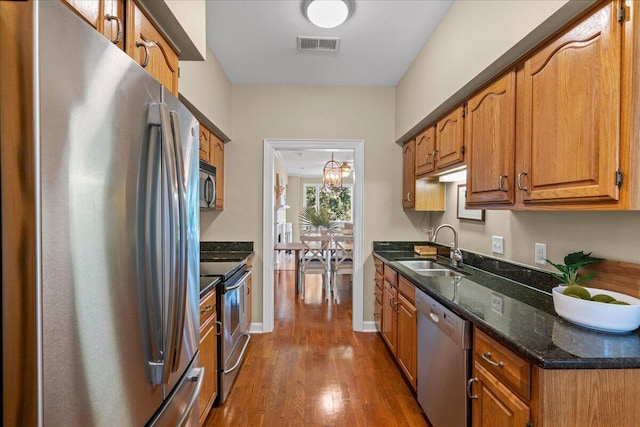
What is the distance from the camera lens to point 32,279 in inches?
19.4

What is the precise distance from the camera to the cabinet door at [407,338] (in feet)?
6.88

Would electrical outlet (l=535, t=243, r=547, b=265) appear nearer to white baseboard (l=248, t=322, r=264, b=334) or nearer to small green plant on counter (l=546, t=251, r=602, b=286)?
small green plant on counter (l=546, t=251, r=602, b=286)

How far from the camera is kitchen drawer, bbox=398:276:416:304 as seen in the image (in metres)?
2.12

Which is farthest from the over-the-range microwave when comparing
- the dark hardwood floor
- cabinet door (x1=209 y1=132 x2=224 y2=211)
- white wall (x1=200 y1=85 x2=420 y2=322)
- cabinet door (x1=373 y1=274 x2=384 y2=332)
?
cabinet door (x1=373 y1=274 x2=384 y2=332)

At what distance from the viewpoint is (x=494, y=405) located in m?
1.20

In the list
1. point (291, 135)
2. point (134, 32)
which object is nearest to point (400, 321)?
point (291, 135)

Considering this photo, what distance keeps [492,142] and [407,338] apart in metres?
1.45

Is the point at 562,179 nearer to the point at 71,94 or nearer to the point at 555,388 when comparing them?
the point at 555,388

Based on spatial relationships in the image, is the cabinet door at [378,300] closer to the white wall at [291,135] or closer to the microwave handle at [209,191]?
the white wall at [291,135]

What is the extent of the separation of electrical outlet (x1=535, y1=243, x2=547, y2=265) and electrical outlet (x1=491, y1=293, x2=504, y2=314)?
0.37 meters

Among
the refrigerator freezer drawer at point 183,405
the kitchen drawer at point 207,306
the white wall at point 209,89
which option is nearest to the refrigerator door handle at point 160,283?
the refrigerator freezer drawer at point 183,405

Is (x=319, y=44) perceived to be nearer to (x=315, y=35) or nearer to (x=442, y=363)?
(x=315, y=35)

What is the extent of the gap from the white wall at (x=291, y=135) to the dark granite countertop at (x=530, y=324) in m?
1.49

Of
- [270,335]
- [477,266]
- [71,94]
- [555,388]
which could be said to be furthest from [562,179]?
[270,335]
